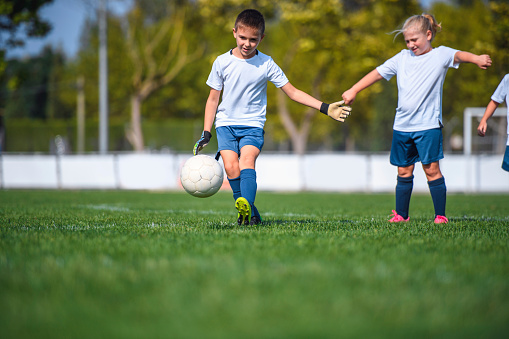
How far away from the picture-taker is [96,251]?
3.53 metres

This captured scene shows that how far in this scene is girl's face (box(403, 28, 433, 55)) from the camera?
556 centimetres

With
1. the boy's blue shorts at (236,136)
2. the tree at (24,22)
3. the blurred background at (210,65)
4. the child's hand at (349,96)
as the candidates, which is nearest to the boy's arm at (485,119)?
the child's hand at (349,96)

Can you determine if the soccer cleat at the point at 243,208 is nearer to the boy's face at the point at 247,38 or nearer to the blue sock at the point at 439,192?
the boy's face at the point at 247,38

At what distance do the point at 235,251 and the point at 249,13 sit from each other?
8.81 feet

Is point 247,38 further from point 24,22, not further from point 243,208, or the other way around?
point 24,22

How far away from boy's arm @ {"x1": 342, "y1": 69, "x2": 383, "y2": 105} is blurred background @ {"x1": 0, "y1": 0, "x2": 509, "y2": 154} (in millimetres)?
9695

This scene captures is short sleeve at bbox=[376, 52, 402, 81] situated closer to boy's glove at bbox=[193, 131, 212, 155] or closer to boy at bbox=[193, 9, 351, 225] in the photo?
boy at bbox=[193, 9, 351, 225]

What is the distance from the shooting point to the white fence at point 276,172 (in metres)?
17.2

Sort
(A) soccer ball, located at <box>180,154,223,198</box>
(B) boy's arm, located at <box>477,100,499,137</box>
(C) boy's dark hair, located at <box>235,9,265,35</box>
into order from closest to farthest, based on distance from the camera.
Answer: (C) boy's dark hair, located at <box>235,9,265,35</box> → (A) soccer ball, located at <box>180,154,223,198</box> → (B) boy's arm, located at <box>477,100,499,137</box>

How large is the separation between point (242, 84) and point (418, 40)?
1.91 m

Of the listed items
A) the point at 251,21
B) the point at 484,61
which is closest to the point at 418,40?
the point at 484,61

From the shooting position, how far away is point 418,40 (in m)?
5.58

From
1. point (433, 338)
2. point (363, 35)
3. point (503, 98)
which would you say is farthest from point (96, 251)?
point (363, 35)

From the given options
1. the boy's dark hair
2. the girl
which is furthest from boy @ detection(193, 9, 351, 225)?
the girl
